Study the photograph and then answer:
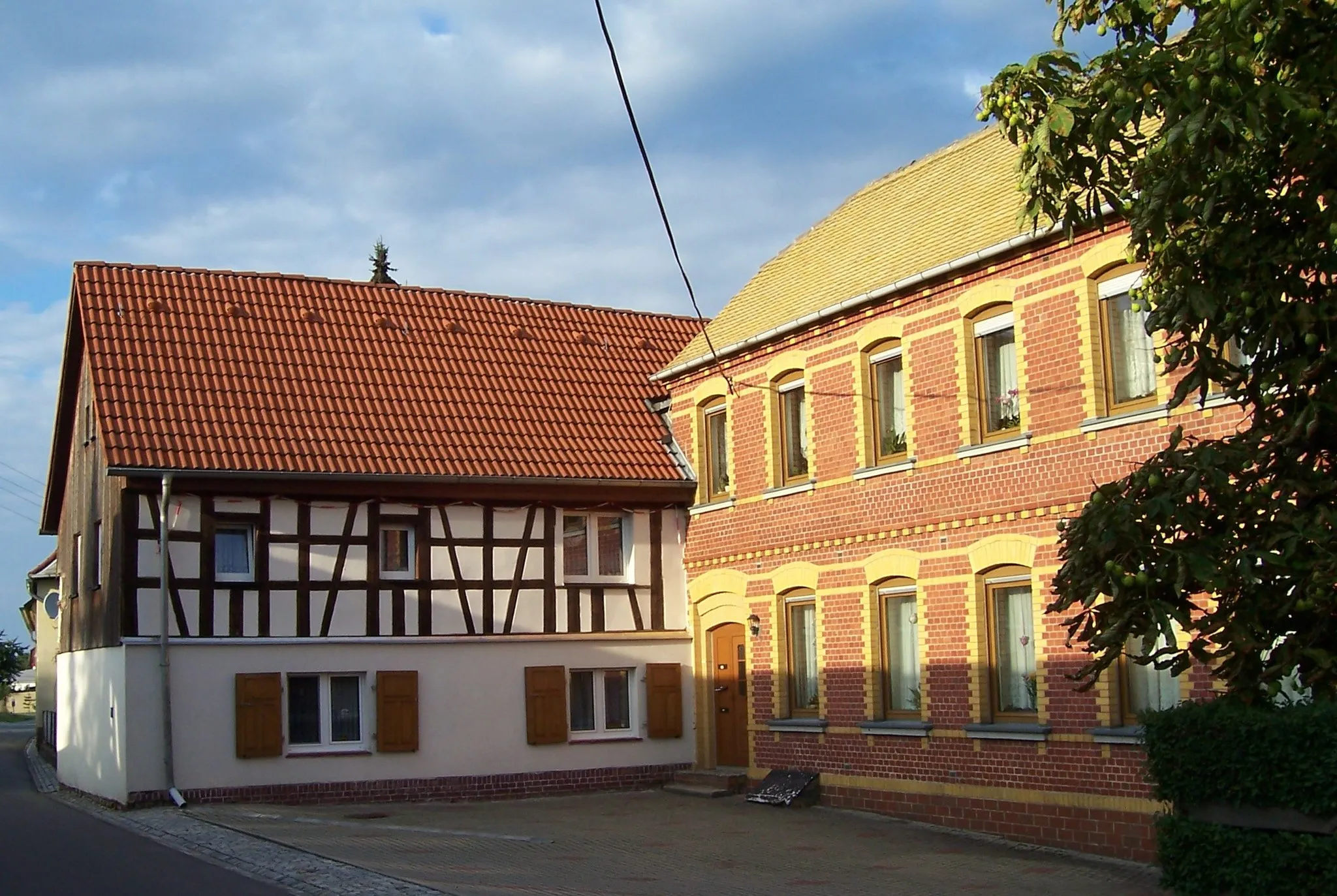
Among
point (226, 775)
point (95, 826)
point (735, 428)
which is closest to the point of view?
point (95, 826)

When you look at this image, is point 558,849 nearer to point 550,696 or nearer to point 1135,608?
point 550,696

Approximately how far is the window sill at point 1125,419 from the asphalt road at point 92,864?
8.83 m

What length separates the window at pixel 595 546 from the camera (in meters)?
23.0

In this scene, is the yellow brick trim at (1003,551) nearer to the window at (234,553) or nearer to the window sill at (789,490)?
the window sill at (789,490)

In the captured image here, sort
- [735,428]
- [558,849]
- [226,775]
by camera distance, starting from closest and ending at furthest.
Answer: [558,849] < [226,775] < [735,428]

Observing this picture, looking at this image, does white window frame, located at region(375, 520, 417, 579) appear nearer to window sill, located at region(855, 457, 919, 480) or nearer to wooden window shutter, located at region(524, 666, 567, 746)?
wooden window shutter, located at region(524, 666, 567, 746)

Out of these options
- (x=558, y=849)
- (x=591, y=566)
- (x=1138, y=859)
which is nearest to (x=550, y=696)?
(x=591, y=566)

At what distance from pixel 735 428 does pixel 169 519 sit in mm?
7834

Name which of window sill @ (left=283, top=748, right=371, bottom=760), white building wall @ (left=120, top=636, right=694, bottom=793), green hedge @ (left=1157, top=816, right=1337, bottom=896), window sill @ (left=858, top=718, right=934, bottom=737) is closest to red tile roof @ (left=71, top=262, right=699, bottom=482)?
white building wall @ (left=120, top=636, right=694, bottom=793)

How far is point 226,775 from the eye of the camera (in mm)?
19938

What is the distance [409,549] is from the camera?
21844mm

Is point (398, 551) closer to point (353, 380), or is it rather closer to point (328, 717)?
point (328, 717)

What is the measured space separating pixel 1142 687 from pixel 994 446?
10.3 feet

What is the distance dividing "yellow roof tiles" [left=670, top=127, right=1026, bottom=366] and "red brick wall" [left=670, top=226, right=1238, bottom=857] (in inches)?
20.5
